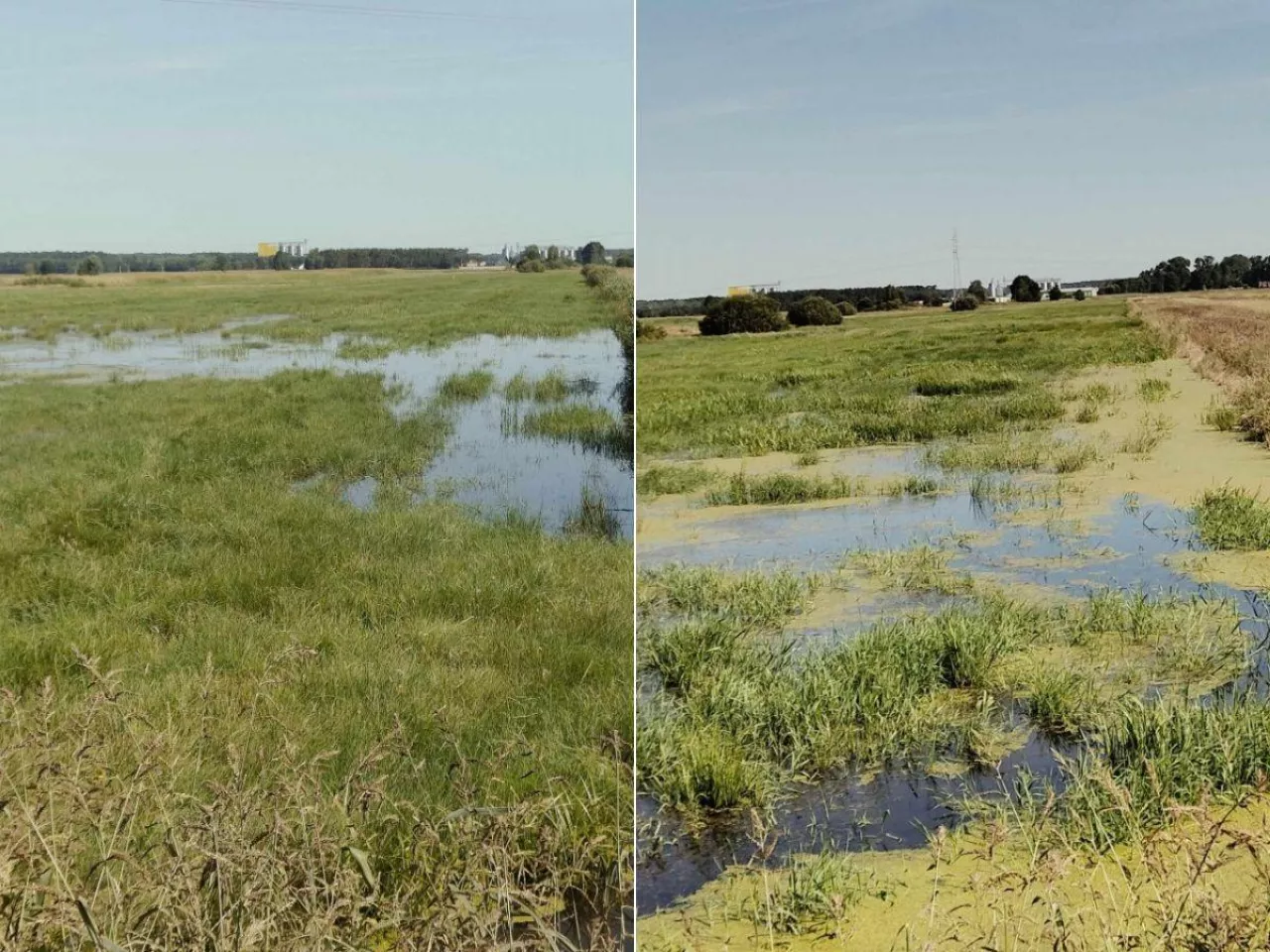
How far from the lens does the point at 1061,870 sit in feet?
5.27

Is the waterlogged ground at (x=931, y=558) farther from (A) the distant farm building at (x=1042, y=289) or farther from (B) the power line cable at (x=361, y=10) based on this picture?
(B) the power line cable at (x=361, y=10)

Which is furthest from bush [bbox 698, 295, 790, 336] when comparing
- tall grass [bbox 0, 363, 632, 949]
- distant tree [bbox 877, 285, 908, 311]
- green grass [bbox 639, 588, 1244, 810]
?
green grass [bbox 639, 588, 1244, 810]

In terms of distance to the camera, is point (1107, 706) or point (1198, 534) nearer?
point (1107, 706)

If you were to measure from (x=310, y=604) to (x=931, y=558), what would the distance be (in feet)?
5.77

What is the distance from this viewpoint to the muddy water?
3.79 metres

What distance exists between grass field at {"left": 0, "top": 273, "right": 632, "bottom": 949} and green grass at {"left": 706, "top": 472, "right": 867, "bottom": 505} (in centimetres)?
49

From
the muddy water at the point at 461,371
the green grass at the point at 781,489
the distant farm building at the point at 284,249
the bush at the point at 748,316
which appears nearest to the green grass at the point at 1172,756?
the green grass at the point at 781,489

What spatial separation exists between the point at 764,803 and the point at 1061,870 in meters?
1.53

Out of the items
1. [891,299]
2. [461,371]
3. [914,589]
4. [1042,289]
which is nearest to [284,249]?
[461,371]

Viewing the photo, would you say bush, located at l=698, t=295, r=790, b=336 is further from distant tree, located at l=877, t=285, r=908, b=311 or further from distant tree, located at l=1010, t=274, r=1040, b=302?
distant tree, located at l=1010, t=274, r=1040, b=302

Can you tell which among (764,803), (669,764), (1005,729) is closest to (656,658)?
(669,764)

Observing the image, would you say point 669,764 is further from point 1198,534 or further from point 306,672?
point 1198,534

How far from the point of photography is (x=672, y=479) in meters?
4.21

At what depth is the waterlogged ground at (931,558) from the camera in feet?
9.34
